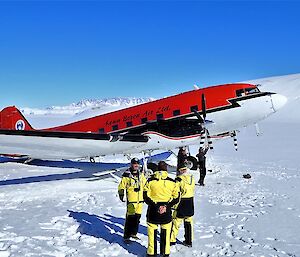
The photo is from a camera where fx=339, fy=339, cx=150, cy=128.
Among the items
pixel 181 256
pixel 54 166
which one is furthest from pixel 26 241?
pixel 54 166

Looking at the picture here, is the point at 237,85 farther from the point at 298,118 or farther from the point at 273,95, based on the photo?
the point at 298,118

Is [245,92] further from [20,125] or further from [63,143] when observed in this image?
[20,125]

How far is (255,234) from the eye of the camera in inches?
371

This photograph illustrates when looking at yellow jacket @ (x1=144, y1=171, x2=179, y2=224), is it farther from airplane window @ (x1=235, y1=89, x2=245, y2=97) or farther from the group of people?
airplane window @ (x1=235, y1=89, x2=245, y2=97)

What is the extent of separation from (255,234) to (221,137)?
12.0 meters

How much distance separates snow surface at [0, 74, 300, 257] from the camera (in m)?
8.49

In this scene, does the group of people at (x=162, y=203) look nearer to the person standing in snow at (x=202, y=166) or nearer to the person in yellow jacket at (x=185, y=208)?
the person in yellow jacket at (x=185, y=208)

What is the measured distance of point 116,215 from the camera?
38.0 ft

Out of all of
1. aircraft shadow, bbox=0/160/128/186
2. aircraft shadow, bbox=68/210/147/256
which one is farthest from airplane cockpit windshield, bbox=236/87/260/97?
aircraft shadow, bbox=68/210/147/256

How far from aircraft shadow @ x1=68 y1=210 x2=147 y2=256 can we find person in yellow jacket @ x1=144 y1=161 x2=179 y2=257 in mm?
722

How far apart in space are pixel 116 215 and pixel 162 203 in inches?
172

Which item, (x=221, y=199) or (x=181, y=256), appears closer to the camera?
(x=181, y=256)

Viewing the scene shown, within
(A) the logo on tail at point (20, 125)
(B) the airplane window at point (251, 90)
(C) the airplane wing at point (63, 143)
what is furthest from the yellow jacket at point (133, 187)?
(A) the logo on tail at point (20, 125)

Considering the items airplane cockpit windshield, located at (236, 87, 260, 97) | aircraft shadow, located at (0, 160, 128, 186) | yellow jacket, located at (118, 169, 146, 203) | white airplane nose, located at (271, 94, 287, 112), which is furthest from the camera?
aircraft shadow, located at (0, 160, 128, 186)
